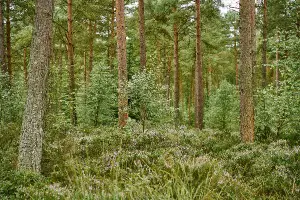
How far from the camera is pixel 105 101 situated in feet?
54.9

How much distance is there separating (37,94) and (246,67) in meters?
6.32

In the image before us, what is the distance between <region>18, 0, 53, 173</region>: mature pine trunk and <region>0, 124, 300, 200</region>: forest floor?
0.44 metres

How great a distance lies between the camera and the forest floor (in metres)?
4.43

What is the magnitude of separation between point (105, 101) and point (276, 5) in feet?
58.4

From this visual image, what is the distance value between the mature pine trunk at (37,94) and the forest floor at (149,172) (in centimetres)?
44

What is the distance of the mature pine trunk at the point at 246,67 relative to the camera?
970 centimetres

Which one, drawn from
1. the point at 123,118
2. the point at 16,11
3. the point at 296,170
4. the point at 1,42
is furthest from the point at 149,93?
the point at 16,11

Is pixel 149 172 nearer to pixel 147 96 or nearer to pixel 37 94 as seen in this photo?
pixel 37 94

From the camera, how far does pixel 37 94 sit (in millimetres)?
6742

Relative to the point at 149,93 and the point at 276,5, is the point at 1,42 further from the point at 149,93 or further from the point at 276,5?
the point at 276,5

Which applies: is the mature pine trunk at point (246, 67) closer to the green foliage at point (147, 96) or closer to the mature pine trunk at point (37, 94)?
the green foliage at point (147, 96)

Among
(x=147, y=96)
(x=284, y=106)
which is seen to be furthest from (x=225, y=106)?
(x=147, y=96)

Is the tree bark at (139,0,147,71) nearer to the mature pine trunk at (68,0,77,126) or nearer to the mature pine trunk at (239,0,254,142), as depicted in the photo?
the mature pine trunk at (68,0,77,126)

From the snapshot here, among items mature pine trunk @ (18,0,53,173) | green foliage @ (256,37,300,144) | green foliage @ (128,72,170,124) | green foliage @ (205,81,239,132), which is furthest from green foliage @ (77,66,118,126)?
green foliage @ (205,81,239,132)
